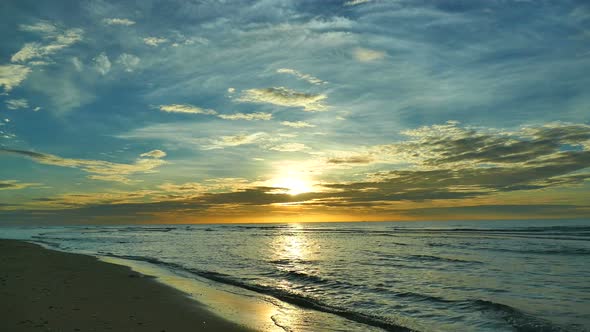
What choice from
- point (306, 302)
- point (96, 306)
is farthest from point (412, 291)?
point (96, 306)

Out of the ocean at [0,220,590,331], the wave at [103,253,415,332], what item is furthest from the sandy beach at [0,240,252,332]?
the wave at [103,253,415,332]

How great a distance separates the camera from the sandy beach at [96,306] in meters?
9.23

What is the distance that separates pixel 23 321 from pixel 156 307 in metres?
3.71

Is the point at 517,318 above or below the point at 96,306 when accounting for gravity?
below

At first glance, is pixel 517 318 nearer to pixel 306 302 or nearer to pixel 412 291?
pixel 412 291

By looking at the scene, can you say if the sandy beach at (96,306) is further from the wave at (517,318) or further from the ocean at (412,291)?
the wave at (517,318)

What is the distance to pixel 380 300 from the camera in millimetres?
13992

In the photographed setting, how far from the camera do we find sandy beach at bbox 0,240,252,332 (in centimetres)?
923

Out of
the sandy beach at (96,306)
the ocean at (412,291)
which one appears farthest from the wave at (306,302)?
the sandy beach at (96,306)

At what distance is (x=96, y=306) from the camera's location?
37.5ft

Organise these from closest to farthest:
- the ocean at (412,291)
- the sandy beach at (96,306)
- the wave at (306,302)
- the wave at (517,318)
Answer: the sandy beach at (96,306)
the wave at (517,318)
the wave at (306,302)
the ocean at (412,291)

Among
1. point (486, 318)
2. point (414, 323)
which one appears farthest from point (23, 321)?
point (486, 318)

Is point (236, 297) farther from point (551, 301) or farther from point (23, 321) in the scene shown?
point (551, 301)

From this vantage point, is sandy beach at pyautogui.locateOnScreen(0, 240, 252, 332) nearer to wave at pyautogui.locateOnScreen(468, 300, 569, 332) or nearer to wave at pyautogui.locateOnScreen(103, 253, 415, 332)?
wave at pyautogui.locateOnScreen(103, 253, 415, 332)
